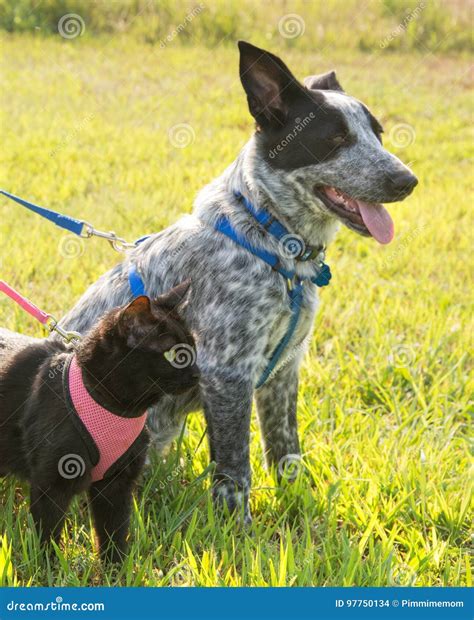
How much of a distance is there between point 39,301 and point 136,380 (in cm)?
255

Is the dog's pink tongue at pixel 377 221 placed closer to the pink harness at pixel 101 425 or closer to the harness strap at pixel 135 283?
the harness strap at pixel 135 283

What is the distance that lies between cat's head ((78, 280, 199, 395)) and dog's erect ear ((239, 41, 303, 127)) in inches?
37.6

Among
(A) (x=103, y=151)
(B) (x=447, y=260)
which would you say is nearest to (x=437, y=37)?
(A) (x=103, y=151)

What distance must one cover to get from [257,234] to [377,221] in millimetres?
535

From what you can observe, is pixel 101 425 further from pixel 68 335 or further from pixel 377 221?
pixel 377 221

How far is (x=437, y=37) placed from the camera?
42.7ft

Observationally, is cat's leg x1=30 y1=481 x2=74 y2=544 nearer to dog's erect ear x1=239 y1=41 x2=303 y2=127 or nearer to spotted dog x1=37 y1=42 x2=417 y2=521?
spotted dog x1=37 y1=42 x2=417 y2=521

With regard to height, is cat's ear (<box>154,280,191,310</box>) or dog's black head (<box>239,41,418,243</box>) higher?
dog's black head (<box>239,41,418,243</box>)

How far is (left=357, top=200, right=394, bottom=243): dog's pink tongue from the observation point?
11.1ft

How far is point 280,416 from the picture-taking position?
383 cm

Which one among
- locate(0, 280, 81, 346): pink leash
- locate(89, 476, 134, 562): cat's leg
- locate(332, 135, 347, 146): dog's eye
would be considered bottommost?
locate(89, 476, 134, 562): cat's leg

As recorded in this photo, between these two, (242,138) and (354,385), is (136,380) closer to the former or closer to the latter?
(354,385)

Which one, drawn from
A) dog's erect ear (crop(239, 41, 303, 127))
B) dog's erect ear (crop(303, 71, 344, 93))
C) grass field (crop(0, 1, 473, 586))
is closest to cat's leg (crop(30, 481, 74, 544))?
grass field (crop(0, 1, 473, 586))

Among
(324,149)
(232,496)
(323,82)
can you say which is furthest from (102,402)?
(323,82)
